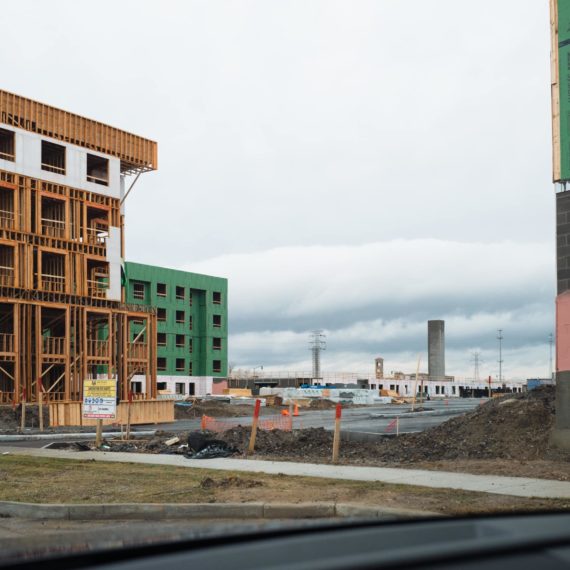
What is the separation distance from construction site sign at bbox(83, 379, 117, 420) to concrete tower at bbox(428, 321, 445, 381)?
4709 inches

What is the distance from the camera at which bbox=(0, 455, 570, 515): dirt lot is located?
10953mm

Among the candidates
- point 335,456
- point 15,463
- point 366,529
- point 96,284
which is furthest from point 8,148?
point 366,529

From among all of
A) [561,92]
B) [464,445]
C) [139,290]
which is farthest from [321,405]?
[561,92]

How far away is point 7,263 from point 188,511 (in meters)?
40.6

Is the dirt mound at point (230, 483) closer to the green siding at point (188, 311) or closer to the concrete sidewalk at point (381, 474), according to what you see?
the concrete sidewalk at point (381, 474)

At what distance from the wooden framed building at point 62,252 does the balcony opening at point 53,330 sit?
0.07 meters

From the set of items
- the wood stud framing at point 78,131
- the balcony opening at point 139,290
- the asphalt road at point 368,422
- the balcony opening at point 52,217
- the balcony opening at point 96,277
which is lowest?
the asphalt road at point 368,422

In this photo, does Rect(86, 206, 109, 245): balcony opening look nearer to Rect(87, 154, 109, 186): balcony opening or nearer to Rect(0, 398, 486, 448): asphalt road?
Rect(87, 154, 109, 186): balcony opening

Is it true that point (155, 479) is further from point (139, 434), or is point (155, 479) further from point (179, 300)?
point (179, 300)

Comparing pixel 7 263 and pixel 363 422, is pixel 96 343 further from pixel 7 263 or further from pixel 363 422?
pixel 363 422

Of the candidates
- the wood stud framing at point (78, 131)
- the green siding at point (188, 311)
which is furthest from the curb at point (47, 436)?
the green siding at point (188, 311)

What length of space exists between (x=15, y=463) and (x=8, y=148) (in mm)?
35309

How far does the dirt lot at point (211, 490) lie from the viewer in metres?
11.0

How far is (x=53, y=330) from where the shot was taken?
179 ft
